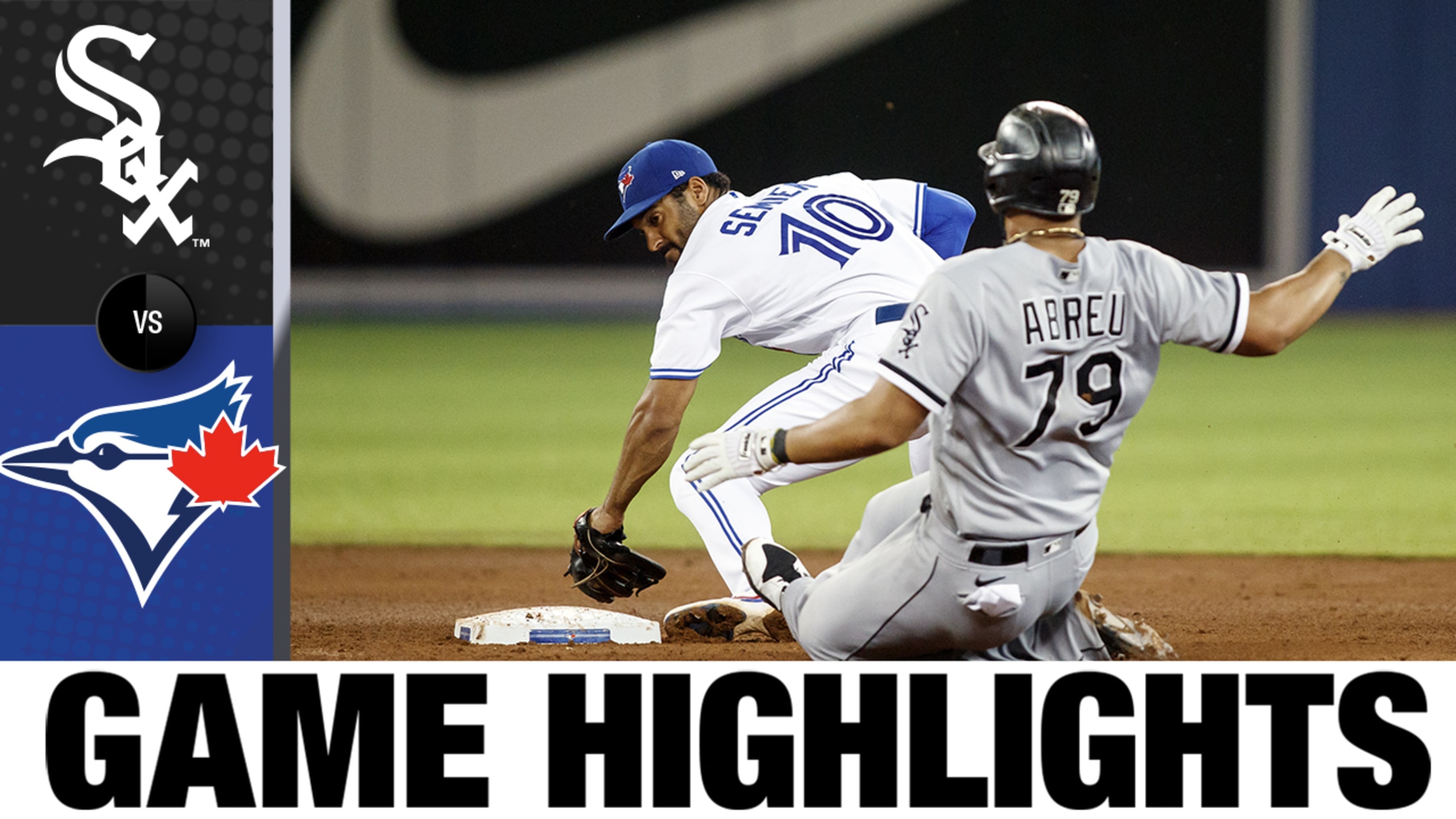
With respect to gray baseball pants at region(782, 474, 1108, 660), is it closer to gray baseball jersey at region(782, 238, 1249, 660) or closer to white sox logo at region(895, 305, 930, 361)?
gray baseball jersey at region(782, 238, 1249, 660)

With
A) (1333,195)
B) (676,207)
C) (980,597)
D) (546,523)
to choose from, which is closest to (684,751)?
(980,597)

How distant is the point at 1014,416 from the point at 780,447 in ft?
1.62

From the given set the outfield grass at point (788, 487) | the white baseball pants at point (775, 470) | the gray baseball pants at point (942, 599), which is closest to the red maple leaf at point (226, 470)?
the gray baseball pants at point (942, 599)

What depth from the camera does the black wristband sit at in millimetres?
3357

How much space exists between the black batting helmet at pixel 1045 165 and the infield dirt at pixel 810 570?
146 cm

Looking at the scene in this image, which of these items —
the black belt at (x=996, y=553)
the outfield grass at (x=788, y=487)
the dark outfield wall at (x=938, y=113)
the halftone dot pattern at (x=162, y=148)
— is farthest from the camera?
the dark outfield wall at (x=938, y=113)

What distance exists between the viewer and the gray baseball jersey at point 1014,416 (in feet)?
10.6

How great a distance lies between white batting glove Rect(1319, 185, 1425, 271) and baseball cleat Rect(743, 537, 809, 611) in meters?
1.48

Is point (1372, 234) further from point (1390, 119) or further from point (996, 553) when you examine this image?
point (1390, 119)

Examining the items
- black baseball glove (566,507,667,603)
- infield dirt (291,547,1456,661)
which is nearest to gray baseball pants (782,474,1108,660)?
infield dirt (291,547,1456,661)

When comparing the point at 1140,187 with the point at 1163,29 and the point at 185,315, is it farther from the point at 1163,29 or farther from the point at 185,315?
the point at 185,315

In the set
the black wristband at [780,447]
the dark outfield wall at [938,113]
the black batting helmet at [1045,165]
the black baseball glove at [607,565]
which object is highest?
the dark outfield wall at [938,113]

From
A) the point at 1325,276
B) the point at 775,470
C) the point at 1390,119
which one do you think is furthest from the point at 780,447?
the point at 1390,119

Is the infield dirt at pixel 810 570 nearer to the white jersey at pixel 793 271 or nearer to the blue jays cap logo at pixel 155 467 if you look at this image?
the white jersey at pixel 793 271
